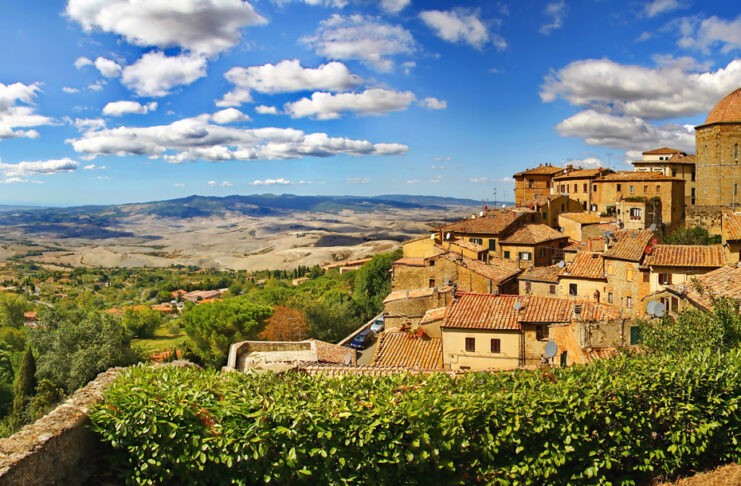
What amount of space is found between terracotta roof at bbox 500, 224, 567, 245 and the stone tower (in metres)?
23.5

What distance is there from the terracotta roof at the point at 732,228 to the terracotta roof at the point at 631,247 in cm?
430

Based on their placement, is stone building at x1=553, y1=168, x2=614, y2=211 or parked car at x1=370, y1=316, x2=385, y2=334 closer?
parked car at x1=370, y1=316, x2=385, y2=334

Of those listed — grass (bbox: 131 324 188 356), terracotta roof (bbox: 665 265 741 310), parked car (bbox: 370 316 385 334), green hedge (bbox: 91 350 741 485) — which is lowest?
grass (bbox: 131 324 188 356)

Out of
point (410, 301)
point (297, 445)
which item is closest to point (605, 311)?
point (410, 301)

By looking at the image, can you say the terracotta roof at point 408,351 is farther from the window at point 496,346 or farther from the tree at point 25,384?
the tree at point 25,384

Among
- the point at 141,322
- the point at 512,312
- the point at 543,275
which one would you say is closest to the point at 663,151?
the point at 543,275

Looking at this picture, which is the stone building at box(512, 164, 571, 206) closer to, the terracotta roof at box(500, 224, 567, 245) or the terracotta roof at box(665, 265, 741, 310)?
the terracotta roof at box(500, 224, 567, 245)

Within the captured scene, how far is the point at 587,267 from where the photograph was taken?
34.1m

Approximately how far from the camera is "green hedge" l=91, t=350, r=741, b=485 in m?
10.2

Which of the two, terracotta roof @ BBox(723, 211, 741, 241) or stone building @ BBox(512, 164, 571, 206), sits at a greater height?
stone building @ BBox(512, 164, 571, 206)

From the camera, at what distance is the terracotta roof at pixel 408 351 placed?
2447 centimetres

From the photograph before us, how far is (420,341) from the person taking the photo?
26.6m

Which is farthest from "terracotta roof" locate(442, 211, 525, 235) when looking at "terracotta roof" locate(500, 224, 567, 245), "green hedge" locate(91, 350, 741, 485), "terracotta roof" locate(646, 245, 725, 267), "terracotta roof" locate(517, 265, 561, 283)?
"green hedge" locate(91, 350, 741, 485)

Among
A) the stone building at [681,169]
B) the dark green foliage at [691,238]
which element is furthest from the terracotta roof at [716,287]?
the stone building at [681,169]
